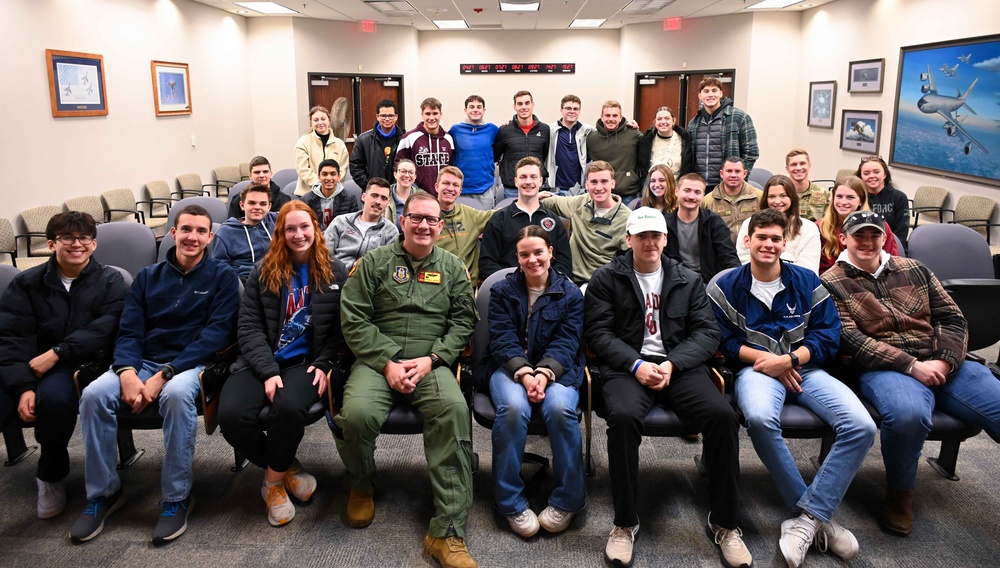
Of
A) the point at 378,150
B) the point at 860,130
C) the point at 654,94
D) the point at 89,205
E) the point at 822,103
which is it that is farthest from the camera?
the point at 654,94

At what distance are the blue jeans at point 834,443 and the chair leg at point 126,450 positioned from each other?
278 cm

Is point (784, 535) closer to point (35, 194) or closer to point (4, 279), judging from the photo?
point (4, 279)

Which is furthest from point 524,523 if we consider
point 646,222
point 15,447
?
point 15,447

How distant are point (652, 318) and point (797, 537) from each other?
990 millimetres

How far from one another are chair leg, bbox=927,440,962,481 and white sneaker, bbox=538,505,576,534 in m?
1.79

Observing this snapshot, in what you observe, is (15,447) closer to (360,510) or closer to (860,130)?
(360,510)

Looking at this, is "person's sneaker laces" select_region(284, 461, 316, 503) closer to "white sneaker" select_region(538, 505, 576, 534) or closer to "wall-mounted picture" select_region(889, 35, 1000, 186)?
"white sneaker" select_region(538, 505, 576, 534)

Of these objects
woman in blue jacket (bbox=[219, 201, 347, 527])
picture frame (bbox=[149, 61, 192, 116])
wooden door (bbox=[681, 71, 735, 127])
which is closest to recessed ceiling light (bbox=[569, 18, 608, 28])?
wooden door (bbox=[681, 71, 735, 127])

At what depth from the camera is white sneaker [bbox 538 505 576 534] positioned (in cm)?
264

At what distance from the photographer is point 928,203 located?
7.45 meters

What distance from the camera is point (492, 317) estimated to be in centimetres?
291

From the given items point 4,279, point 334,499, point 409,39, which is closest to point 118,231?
point 4,279

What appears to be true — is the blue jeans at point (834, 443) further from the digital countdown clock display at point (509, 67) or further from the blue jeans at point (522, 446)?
the digital countdown clock display at point (509, 67)

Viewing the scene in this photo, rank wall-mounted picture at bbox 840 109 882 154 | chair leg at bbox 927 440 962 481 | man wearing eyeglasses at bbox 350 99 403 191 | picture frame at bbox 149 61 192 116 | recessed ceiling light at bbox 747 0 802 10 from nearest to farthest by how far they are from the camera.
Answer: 1. chair leg at bbox 927 440 962 481
2. man wearing eyeglasses at bbox 350 99 403 191
3. picture frame at bbox 149 61 192 116
4. wall-mounted picture at bbox 840 109 882 154
5. recessed ceiling light at bbox 747 0 802 10
